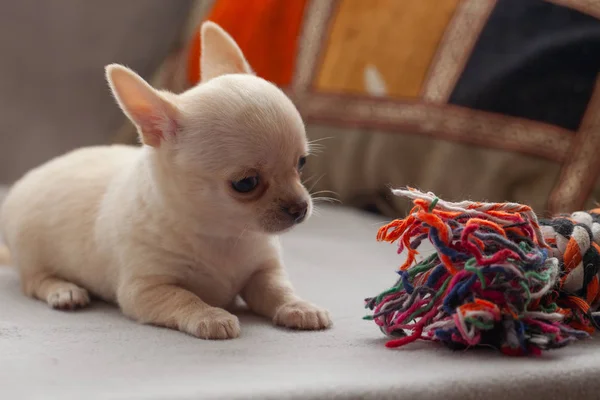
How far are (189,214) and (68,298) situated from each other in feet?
0.97

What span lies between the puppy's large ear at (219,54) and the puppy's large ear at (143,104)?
0.27 meters

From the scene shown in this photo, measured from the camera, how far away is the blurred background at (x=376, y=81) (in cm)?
192

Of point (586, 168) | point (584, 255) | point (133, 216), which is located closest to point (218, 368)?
point (133, 216)

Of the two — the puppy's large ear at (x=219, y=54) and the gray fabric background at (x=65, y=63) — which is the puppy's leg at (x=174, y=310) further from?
the gray fabric background at (x=65, y=63)

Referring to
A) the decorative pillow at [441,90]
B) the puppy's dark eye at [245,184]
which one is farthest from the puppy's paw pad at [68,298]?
the decorative pillow at [441,90]

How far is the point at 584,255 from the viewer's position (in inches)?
49.0

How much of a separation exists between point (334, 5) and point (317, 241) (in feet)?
2.58

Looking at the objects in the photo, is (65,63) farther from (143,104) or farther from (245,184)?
(245,184)

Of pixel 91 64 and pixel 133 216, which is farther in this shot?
pixel 91 64

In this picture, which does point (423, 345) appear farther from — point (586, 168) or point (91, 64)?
point (91, 64)

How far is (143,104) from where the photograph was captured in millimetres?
1423

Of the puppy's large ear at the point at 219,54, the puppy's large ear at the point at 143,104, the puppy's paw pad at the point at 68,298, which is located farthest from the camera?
the puppy's large ear at the point at 219,54

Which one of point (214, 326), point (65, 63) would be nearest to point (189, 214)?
point (214, 326)

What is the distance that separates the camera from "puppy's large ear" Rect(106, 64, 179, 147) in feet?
4.54
